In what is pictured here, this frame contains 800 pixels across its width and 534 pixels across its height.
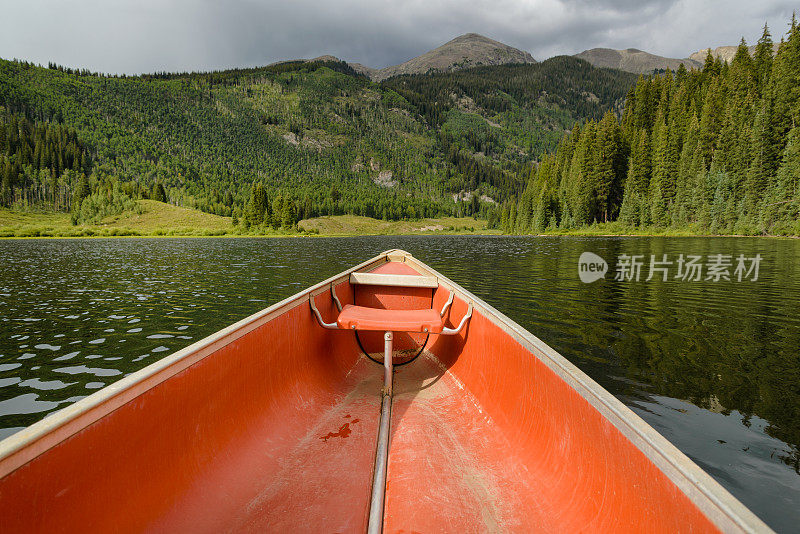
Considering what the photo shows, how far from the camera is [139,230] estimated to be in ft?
459

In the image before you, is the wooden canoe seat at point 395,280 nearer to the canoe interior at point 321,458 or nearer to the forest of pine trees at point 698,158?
the canoe interior at point 321,458

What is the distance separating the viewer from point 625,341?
10.5m

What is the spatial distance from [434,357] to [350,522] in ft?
14.5

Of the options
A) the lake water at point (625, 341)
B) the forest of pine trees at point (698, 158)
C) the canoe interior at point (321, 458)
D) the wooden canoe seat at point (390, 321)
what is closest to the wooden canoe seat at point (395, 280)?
the wooden canoe seat at point (390, 321)

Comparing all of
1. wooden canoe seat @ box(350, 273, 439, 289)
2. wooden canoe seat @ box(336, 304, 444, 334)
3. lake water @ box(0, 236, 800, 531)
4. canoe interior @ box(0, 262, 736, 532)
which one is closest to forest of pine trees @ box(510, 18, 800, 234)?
lake water @ box(0, 236, 800, 531)

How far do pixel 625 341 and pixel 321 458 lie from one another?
9.43 metres

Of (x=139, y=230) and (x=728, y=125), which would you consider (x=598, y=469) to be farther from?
(x=139, y=230)

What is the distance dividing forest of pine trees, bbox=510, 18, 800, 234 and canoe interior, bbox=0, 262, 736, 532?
68805mm

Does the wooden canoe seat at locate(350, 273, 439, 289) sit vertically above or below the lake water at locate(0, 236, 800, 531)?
above

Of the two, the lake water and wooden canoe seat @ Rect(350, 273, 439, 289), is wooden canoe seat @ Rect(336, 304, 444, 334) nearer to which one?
wooden canoe seat @ Rect(350, 273, 439, 289)

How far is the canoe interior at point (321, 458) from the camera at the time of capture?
2.30 m

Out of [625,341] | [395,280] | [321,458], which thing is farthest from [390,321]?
[625,341]

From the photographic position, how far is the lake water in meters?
5.71

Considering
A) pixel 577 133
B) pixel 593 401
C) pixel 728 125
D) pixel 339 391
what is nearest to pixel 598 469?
pixel 593 401
